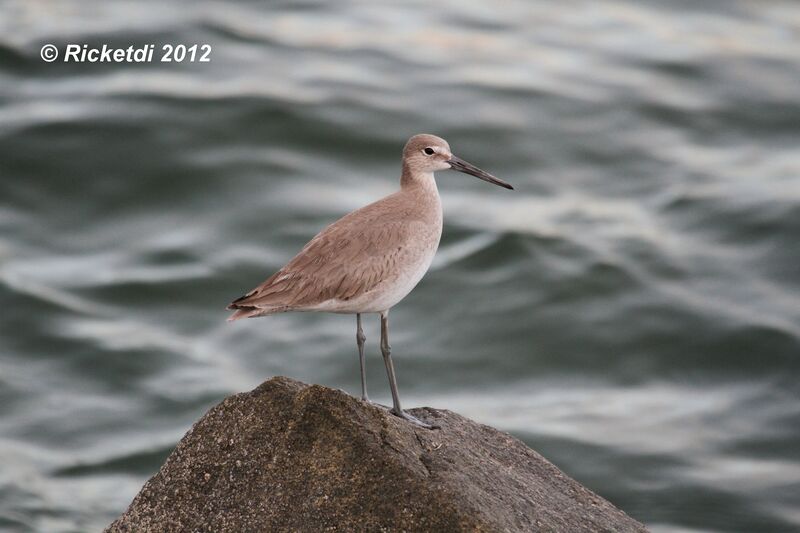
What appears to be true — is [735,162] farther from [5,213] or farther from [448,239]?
[5,213]

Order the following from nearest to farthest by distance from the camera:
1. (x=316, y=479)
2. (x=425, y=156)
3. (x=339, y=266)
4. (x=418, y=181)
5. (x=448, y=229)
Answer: (x=316, y=479) < (x=339, y=266) < (x=418, y=181) < (x=425, y=156) < (x=448, y=229)

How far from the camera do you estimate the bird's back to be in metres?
9.38

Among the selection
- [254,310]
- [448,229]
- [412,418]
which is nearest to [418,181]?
[254,310]

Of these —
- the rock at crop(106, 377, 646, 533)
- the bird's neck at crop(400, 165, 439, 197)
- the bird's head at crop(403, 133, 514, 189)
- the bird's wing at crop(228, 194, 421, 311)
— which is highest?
the bird's head at crop(403, 133, 514, 189)

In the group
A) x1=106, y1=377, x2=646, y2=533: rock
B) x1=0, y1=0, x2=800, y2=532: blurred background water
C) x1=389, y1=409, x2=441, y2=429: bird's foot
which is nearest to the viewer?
x1=106, y1=377, x2=646, y2=533: rock

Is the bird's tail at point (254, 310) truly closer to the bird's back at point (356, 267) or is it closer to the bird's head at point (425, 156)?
the bird's back at point (356, 267)

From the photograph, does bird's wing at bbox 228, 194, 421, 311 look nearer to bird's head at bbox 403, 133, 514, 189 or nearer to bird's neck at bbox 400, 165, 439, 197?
bird's neck at bbox 400, 165, 439, 197

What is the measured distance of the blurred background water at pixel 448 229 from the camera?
20.1 metres

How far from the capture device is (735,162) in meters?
27.0

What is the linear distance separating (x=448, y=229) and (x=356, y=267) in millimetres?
15705

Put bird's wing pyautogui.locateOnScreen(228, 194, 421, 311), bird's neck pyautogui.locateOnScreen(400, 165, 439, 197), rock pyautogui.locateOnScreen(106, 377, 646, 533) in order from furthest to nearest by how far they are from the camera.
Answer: bird's neck pyautogui.locateOnScreen(400, 165, 439, 197), bird's wing pyautogui.locateOnScreen(228, 194, 421, 311), rock pyautogui.locateOnScreen(106, 377, 646, 533)

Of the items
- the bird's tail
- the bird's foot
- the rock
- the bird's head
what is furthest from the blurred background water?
the rock

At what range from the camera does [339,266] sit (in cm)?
956

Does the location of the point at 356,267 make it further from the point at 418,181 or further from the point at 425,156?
the point at 425,156
